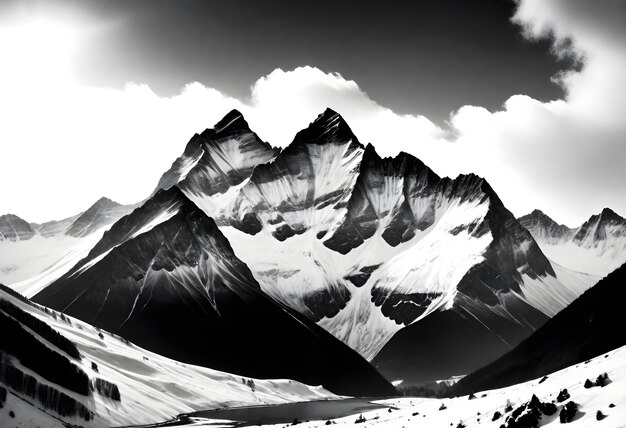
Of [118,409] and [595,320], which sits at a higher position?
[595,320]

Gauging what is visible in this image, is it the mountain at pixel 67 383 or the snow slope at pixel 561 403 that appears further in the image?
the mountain at pixel 67 383

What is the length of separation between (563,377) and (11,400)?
74734mm

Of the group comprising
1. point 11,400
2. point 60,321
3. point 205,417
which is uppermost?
point 60,321

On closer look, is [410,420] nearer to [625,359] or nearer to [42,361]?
[625,359]

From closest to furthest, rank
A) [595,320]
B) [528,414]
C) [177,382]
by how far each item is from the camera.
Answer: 1. [528,414]
2. [595,320]
3. [177,382]

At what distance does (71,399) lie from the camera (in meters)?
122

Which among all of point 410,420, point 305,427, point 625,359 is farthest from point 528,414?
point 305,427

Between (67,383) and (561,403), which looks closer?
(561,403)

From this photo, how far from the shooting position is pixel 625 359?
63.8 m

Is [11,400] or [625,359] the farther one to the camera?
[11,400]

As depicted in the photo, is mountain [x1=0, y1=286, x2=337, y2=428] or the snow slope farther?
mountain [x1=0, y1=286, x2=337, y2=428]

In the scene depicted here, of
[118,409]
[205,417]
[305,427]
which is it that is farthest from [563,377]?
[205,417]

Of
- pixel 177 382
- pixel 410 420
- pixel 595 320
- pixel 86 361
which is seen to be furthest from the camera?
pixel 177 382

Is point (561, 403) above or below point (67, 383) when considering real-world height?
above
